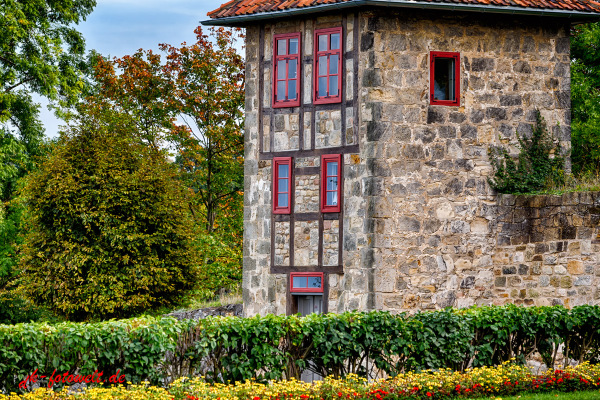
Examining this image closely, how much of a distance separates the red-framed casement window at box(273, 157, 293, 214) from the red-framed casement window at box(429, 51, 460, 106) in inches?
132

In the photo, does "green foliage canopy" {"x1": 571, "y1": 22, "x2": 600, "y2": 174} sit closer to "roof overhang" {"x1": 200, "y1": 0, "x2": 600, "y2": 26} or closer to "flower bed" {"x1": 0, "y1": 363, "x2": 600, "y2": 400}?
"roof overhang" {"x1": 200, "y1": 0, "x2": 600, "y2": 26}

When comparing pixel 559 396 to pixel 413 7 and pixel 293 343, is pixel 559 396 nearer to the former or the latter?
pixel 293 343

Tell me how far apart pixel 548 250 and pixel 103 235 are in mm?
12288

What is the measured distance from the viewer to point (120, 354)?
12.9m

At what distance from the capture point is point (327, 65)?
1886cm

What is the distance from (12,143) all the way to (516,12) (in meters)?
21.1

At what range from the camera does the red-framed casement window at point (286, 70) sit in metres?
19.1

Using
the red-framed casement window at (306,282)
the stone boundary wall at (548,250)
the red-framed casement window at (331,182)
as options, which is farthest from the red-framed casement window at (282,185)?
the stone boundary wall at (548,250)

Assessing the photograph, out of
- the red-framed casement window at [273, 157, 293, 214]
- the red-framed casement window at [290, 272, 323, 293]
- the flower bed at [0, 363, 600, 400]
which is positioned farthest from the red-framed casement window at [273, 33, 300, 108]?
the flower bed at [0, 363, 600, 400]

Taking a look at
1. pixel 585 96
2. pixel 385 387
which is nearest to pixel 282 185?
pixel 385 387

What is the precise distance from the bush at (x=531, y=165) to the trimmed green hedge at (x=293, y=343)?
391 centimetres

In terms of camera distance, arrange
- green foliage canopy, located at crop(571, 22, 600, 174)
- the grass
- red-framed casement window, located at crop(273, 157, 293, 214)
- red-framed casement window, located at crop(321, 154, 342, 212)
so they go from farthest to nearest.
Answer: green foliage canopy, located at crop(571, 22, 600, 174), red-framed casement window, located at crop(273, 157, 293, 214), red-framed casement window, located at crop(321, 154, 342, 212), the grass

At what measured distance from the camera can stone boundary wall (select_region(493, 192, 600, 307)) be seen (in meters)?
17.9

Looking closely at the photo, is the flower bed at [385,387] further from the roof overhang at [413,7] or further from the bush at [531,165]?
the roof overhang at [413,7]
